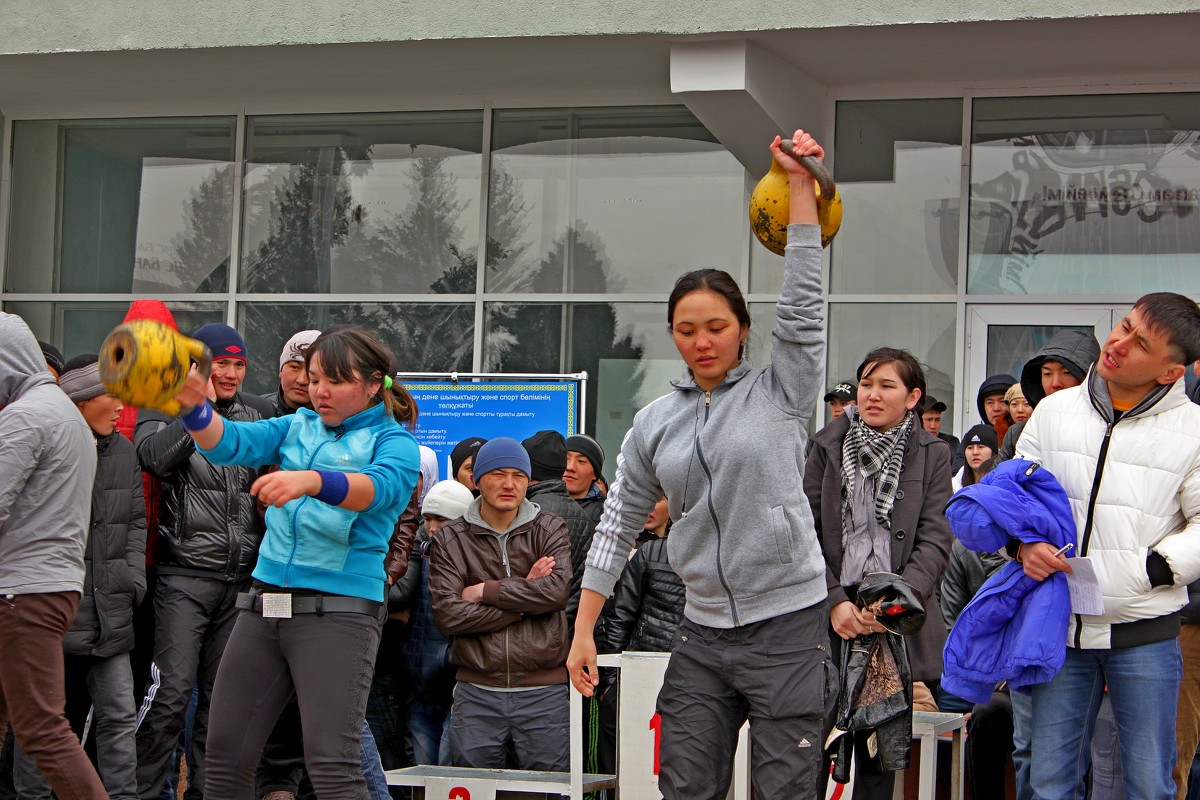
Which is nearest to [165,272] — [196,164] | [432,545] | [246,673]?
[196,164]

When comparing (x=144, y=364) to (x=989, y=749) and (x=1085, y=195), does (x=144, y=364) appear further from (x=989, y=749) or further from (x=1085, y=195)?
(x=1085, y=195)

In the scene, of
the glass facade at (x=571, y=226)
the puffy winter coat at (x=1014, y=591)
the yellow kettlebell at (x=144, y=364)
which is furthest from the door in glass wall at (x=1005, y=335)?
the yellow kettlebell at (x=144, y=364)

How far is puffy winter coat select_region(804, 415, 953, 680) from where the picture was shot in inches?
205

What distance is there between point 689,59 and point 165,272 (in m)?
5.03

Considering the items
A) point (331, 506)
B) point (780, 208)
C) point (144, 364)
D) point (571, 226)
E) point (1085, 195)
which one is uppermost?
point (1085, 195)

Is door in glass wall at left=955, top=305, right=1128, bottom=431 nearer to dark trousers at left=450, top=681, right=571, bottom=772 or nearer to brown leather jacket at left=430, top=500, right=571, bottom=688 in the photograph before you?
brown leather jacket at left=430, top=500, right=571, bottom=688

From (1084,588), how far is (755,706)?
4.13 ft

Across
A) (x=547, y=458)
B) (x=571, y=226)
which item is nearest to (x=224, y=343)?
(x=547, y=458)

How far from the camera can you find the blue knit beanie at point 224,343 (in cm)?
648

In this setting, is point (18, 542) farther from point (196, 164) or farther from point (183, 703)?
point (196, 164)

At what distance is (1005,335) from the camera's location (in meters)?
9.88

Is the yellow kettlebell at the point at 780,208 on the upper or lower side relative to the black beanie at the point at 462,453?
upper

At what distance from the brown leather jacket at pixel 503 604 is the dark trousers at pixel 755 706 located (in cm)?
229

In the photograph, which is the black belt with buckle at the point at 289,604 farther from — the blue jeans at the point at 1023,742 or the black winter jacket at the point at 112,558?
the blue jeans at the point at 1023,742
